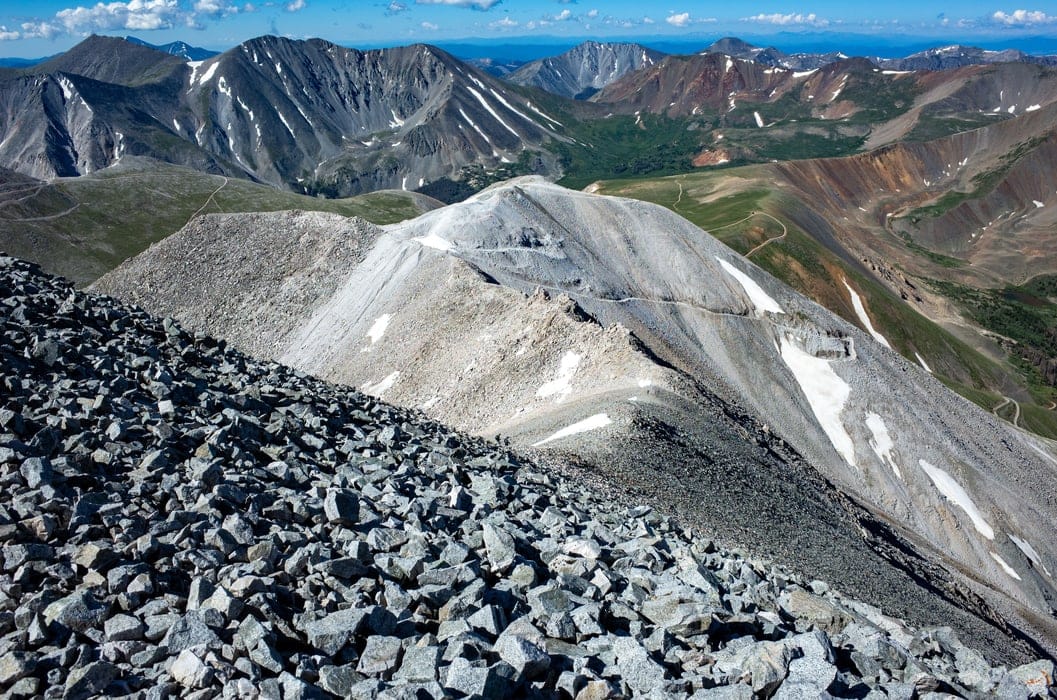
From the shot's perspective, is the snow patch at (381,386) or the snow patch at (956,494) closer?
the snow patch at (381,386)

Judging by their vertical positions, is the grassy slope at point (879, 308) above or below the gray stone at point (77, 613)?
below

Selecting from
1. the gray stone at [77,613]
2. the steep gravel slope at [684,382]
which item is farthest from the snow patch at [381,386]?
the gray stone at [77,613]

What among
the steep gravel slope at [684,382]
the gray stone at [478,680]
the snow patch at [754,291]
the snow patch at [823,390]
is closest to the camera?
the gray stone at [478,680]

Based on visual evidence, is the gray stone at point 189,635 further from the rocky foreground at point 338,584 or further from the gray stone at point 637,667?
the gray stone at point 637,667

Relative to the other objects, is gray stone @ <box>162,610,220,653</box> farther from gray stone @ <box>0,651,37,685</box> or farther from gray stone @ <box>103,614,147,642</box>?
gray stone @ <box>0,651,37,685</box>

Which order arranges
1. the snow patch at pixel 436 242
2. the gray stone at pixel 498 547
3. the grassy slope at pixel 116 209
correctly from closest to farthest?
1. the gray stone at pixel 498 547
2. the snow patch at pixel 436 242
3. the grassy slope at pixel 116 209

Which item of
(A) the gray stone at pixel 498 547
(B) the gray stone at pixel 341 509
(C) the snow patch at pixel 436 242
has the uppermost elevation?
(B) the gray stone at pixel 341 509

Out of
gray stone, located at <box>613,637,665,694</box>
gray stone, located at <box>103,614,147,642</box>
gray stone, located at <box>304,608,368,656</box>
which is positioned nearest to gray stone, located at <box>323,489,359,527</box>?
gray stone, located at <box>304,608,368,656</box>
